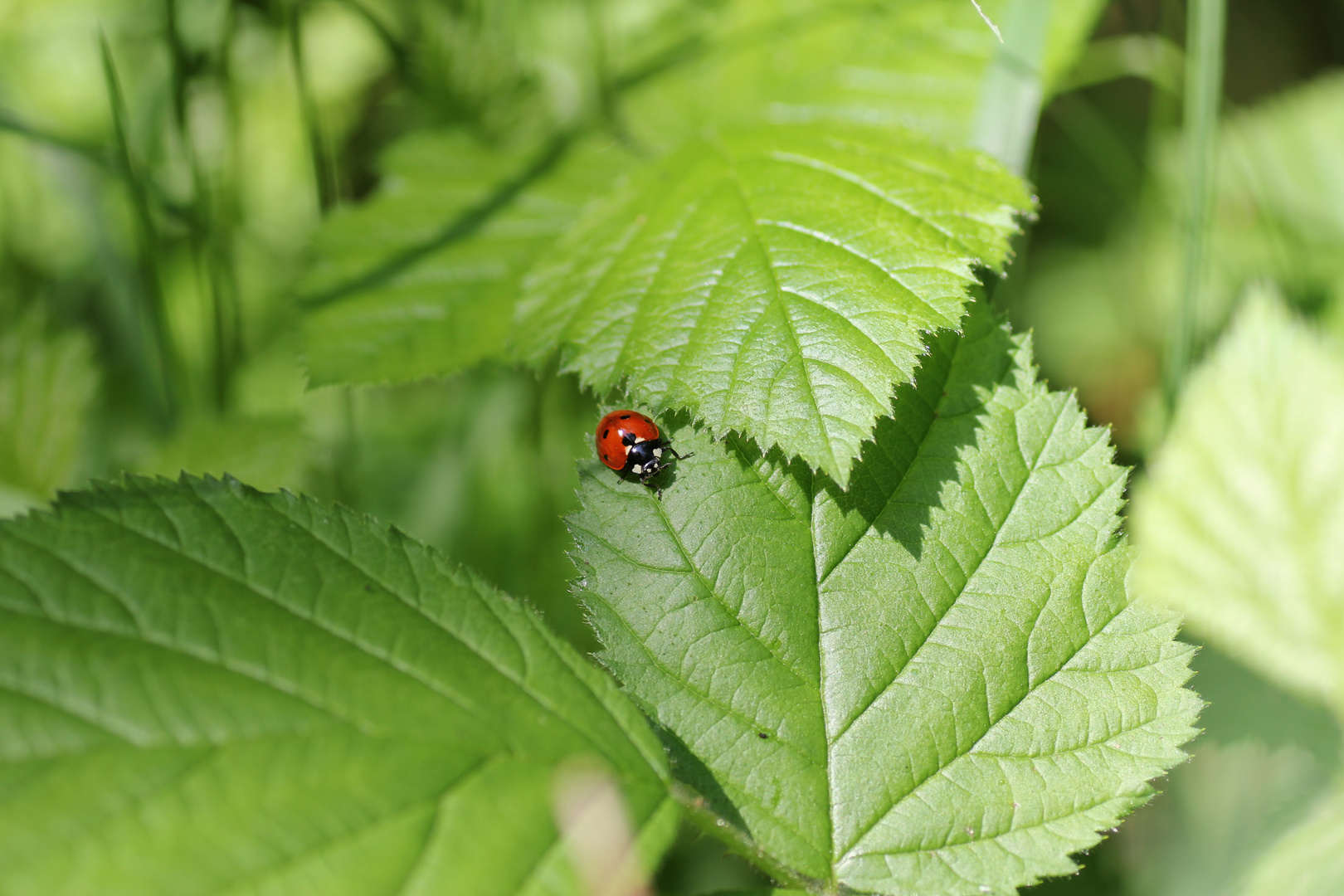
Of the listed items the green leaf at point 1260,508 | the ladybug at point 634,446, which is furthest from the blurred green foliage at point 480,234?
the ladybug at point 634,446

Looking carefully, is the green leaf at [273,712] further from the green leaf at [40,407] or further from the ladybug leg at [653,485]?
the green leaf at [40,407]

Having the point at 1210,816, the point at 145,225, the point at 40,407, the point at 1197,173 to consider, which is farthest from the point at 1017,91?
the point at 40,407

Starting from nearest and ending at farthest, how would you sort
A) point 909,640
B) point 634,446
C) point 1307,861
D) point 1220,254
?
point 909,640 → point 634,446 → point 1307,861 → point 1220,254

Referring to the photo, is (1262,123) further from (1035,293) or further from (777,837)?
(777,837)

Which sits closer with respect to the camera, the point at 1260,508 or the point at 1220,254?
the point at 1260,508

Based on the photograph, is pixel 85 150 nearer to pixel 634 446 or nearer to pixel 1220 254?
pixel 634 446

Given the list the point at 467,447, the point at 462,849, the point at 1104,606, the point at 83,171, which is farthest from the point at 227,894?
the point at 83,171
